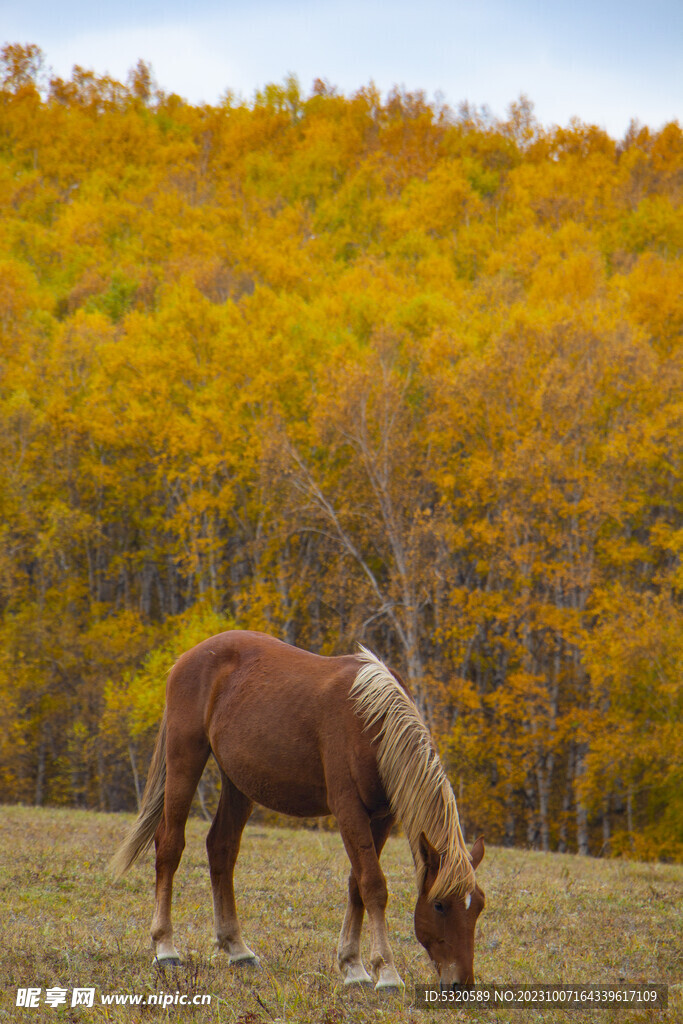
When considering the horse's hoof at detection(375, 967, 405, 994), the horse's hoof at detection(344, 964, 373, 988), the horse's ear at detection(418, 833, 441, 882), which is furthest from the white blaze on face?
the horse's hoof at detection(344, 964, 373, 988)

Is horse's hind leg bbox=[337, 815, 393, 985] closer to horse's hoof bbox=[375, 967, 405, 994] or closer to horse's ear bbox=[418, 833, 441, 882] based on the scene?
horse's hoof bbox=[375, 967, 405, 994]

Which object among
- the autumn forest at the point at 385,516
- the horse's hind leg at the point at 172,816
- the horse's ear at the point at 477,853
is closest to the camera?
the horse's ear at the point at 477,853

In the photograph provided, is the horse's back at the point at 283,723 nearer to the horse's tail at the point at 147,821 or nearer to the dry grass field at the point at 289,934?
the horse's tail at the point at 147,821

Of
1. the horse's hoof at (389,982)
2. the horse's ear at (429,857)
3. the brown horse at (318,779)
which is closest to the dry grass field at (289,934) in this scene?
the horse's hoof at (389,982)

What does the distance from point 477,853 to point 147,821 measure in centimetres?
265

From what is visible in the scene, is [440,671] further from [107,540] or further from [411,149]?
[411,149]

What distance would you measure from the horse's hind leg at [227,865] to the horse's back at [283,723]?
434 mm

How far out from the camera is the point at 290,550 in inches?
1289

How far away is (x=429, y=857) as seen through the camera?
5500 millimetres

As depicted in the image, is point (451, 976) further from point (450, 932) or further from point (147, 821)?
point (147, 821)

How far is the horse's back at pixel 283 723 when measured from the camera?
19.2ft

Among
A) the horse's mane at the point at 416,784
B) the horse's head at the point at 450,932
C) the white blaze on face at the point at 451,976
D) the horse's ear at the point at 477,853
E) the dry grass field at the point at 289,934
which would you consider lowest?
the dry grass field at the point at 289,934

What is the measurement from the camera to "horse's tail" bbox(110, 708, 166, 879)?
22.4ft

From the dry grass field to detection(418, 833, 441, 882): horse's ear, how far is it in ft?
2.40
